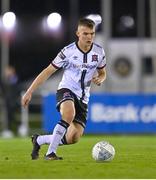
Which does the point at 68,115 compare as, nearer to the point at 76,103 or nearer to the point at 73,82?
the point at 76,103

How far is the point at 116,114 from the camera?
26.8m

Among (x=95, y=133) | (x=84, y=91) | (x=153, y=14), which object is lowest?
(x=95, y=133)

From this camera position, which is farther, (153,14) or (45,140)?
(153,14)

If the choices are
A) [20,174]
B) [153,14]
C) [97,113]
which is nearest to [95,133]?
[97,113]

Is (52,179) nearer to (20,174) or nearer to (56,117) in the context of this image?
(20,174)

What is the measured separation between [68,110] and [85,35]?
1.22 meters

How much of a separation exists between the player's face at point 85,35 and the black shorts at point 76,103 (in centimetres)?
83

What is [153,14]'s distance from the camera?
117 feet

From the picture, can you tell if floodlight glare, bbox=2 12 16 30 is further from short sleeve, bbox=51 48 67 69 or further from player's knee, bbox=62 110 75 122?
player's knee, bbox=62 110 75 122

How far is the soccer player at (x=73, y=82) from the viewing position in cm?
1320

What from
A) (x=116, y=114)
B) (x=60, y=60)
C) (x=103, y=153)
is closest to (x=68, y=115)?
(x=103, y=153)

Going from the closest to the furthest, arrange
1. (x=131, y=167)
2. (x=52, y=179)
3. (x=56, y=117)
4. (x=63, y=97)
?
1. (x=52, y=179)
2. (x=131, y=167)
3. (x=63, y=97)
4. (x=56, y=117)

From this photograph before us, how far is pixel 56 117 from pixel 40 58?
43.2 ft

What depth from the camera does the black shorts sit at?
13414 mm
